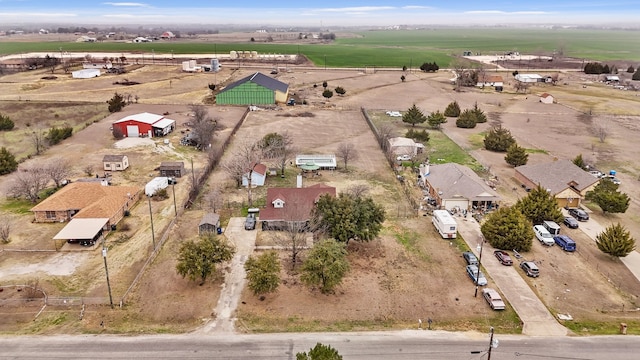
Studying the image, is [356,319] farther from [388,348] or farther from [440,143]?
[440,143]

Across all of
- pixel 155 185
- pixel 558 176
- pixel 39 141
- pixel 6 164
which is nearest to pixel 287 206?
pixel 155 185

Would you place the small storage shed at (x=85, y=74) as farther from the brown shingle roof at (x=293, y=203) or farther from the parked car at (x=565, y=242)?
the parked car at (x=565, y=242)

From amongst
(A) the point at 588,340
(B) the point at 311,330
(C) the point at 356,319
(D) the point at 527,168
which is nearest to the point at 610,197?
(D) the point at 527,168

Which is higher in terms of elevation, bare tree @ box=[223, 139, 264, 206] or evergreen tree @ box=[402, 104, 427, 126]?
evergreen tree @ box=[402, 104, 427, 126]

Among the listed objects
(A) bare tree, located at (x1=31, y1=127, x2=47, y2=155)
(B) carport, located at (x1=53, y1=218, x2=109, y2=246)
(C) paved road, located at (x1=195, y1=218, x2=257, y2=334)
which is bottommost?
(C) paved road, located at (x1=195, y1=218, x2=257, y2=334)

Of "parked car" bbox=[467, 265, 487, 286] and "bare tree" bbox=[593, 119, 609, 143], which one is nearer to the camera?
"parked car" bbox=[467, 265, 487, 286]

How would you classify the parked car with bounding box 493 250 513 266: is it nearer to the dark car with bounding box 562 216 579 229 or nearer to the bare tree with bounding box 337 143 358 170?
the dark car with bounding box 562 216 579 229

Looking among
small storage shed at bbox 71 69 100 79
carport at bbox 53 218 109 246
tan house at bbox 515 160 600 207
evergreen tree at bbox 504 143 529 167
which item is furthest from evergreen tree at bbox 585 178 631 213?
small storage shed at bbox 71 69 100 79

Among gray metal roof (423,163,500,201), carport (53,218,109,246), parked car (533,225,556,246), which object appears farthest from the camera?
gray metal roof (423,163,500,201)
